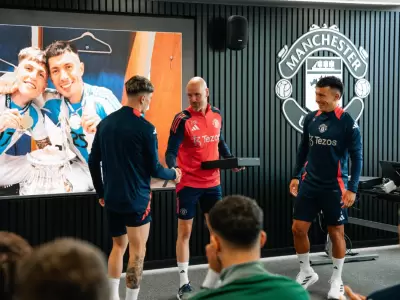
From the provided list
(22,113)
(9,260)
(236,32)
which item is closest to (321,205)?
(236,32)

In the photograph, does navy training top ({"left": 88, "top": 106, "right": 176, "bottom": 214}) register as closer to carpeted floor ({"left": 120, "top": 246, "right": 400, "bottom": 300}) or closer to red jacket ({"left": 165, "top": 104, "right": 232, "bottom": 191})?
red jacket ({"left": 165, "top": 104, "right": 232, "bottom": 191})

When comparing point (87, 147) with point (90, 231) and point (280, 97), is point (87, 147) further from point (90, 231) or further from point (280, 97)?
point (280, 97)

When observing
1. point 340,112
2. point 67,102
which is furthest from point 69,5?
point 340,112

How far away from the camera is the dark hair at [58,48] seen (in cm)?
500

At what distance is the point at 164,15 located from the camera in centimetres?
539

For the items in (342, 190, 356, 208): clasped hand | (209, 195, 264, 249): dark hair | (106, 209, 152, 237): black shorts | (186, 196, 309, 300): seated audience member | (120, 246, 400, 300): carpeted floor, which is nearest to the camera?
(186, 196, 309, 300): seated audience member

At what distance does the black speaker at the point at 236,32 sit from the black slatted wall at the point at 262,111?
0.53 ft

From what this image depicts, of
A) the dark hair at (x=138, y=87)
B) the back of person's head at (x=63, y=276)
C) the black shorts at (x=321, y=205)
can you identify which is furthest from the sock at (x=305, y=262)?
the back of person's head at (x=63, y=276)

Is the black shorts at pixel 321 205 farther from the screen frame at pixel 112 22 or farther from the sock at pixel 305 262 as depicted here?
the screen frame at pixel 112 22

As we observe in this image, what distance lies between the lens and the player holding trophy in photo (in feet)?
15.9

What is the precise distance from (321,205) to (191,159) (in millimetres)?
1039

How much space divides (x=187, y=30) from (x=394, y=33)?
7.63 feet

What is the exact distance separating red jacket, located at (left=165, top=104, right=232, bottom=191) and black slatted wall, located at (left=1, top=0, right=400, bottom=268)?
3.37 feet

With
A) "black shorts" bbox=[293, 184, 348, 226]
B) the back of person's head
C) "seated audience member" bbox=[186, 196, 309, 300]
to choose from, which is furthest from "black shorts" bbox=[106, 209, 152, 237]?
the back of person's head
